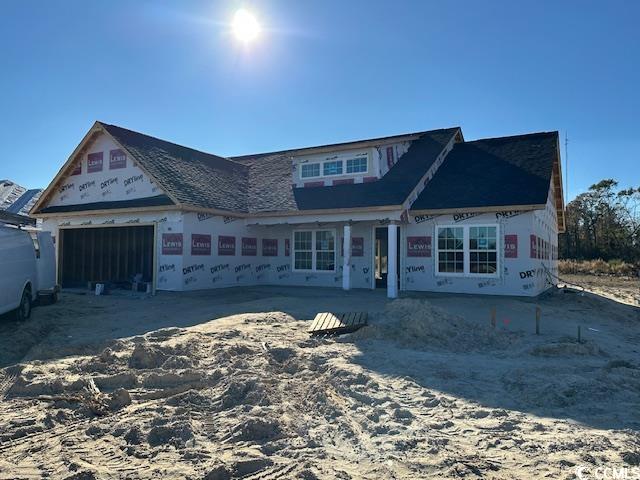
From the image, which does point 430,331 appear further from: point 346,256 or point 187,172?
point 187,172

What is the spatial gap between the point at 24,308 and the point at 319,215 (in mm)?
9630

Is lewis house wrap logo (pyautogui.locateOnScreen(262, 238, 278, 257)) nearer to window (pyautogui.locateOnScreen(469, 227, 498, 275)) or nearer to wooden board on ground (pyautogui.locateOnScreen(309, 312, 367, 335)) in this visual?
window (pyautogui.locateOnScreen(469, 227, 498, 275))

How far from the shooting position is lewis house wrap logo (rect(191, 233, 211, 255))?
1733cm

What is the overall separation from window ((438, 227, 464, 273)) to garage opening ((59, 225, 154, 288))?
11.0 metres

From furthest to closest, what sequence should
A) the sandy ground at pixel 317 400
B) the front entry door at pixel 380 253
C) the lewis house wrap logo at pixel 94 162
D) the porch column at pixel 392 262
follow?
the lewis house wrap logo at pixel 94 162
the front entry door at pixel 380 253
the porch column at pixel 392 262
the sandy ground at pixel 317 400

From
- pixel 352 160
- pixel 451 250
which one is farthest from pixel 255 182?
pixel 451 250

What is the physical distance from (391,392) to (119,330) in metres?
6.58

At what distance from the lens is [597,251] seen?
137ft

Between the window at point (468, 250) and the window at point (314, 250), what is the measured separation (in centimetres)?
441

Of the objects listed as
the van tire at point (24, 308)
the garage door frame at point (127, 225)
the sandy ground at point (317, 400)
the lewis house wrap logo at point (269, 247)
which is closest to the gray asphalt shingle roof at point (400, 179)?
the lewis house wrap logo at point (269, 247)

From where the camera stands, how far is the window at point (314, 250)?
19.2 m

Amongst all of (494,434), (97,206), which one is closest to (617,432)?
(494,434)

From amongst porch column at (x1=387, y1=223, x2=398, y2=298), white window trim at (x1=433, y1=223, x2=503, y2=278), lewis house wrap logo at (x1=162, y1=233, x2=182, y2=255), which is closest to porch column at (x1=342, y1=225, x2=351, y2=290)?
porch column at (x1=387, y1=223, x2=398, y2=298)

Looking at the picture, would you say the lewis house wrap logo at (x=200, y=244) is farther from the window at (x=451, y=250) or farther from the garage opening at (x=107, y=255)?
the window at (x=451, y=250)
